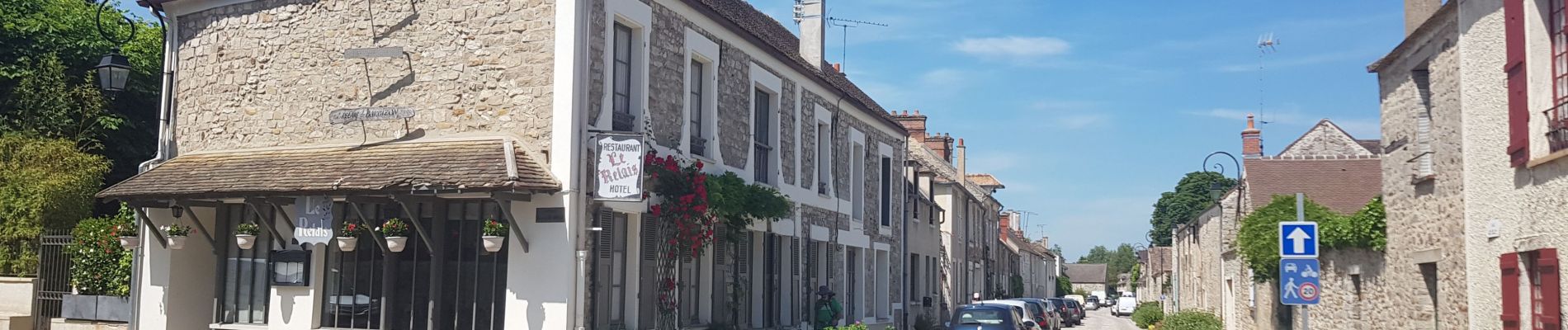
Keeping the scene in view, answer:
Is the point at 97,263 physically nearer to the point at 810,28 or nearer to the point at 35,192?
the point at 35,192

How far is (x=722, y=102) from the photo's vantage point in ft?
54.4

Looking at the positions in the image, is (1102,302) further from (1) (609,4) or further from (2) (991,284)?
(1) (609,4)

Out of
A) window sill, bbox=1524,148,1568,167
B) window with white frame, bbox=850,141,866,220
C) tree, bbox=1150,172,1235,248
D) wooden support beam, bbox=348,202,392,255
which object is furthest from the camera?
tree, bbox=1150,172,1235,248

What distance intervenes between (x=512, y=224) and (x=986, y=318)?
10490mm

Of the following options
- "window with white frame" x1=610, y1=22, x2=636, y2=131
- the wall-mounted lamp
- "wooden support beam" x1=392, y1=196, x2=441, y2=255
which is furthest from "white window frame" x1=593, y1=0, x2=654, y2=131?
the wall-mounted lamp

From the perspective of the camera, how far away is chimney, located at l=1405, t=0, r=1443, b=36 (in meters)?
15.9

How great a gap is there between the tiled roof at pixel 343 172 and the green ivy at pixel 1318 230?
32.3ft

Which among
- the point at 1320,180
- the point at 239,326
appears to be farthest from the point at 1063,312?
the point at 239,326

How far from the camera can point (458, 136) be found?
43.3 feet

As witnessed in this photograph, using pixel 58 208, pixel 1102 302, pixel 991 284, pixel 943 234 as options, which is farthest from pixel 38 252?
pixel 1102 302

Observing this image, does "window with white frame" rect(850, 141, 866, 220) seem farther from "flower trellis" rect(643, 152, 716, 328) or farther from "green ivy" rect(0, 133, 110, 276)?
"green ivy" rect(0, 133, 110, 276)

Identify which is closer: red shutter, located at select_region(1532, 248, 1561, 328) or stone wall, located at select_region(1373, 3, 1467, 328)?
red shutter, located at select_region(1532, 248, 1561, 328)

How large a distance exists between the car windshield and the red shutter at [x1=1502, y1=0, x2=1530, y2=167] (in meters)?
9.95

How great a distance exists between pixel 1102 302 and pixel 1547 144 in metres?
98.2
